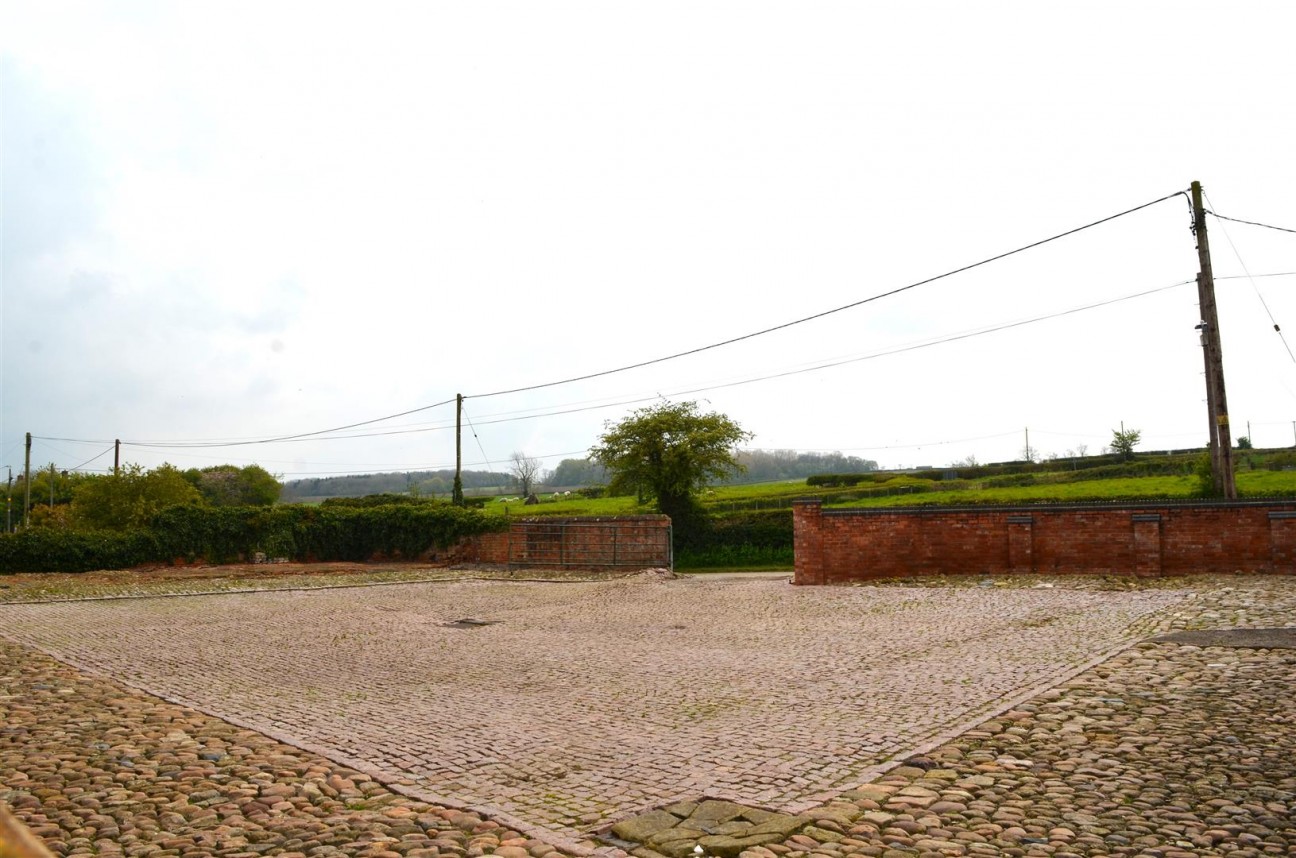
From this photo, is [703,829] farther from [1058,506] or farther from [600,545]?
[600,545]

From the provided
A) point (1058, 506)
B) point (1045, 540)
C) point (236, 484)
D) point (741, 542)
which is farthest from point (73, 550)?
point (236, 484)

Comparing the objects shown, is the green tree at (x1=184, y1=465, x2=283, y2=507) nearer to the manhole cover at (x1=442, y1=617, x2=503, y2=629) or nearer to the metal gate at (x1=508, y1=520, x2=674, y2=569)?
the metal gate at (x1=508, y1=520, x2=674, y2=569)

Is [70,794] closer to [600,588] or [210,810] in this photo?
[210,810]

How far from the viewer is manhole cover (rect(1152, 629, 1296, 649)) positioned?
8891 millimetres

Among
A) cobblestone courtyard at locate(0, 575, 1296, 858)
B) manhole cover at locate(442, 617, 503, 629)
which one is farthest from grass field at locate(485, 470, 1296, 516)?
cobblestone courtyard at locate(0, 575, 1296, 858)

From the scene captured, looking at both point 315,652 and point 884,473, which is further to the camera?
point 884,473

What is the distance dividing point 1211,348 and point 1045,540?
487 centimetres

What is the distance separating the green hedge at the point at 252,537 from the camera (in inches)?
1084

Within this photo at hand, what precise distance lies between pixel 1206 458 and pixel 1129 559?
12.1 m

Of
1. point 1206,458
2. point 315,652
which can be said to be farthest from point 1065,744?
point 1206,458

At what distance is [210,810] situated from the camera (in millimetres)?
4996

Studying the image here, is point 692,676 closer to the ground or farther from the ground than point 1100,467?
closer to the ground

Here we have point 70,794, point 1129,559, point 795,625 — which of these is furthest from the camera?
point 1129,559

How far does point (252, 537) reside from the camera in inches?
1261
